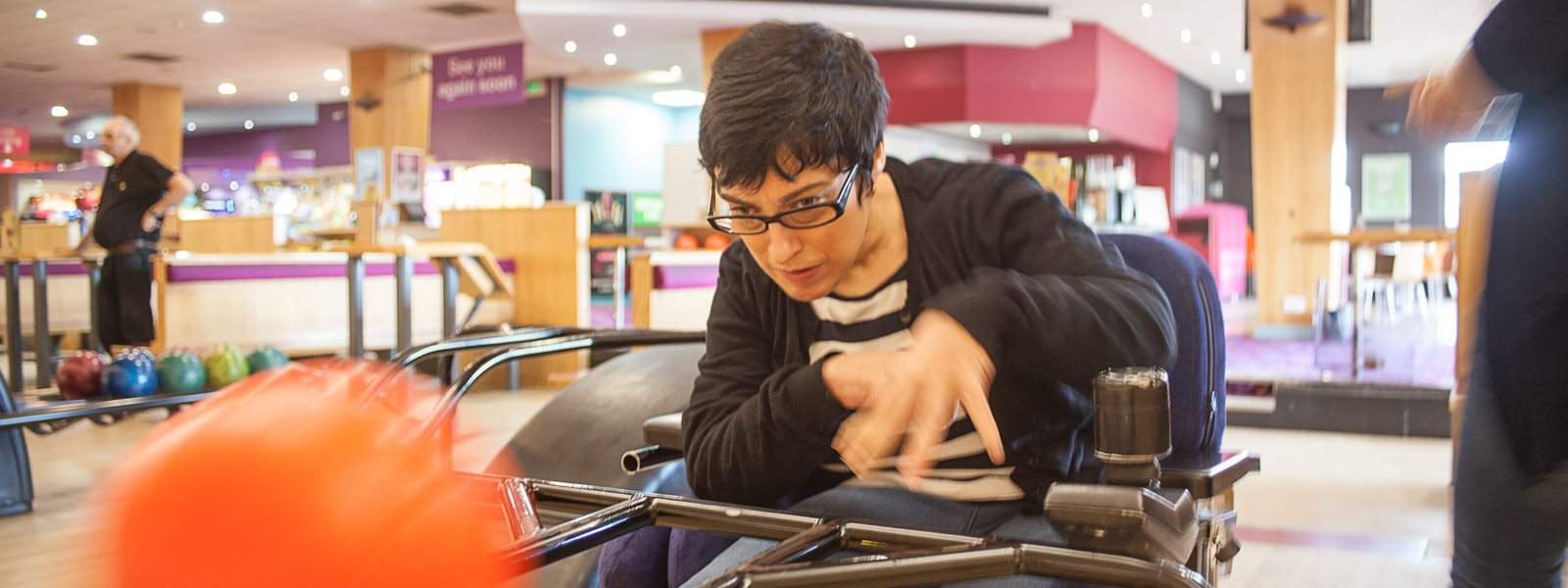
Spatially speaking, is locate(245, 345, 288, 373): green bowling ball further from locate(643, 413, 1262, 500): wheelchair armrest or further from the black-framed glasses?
the black-framed glasses

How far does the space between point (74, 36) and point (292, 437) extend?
46.9 ft

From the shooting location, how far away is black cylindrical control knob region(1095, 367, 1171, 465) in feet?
2.85

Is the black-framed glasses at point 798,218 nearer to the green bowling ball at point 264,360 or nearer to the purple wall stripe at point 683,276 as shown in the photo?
the green bowling ball at point 264,360

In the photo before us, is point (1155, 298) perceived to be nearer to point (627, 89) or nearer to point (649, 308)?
point (649, 308)

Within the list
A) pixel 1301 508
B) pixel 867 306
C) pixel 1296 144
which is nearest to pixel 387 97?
pixel 1296 144

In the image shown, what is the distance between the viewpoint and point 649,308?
727 cm

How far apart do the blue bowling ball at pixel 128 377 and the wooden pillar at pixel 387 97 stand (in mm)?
9602

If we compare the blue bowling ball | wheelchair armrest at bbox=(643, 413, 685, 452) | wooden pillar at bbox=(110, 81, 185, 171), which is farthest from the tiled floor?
wooden pillar at bbox=(110, 81, 185, 171)

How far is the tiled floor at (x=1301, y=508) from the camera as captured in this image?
2822 mm

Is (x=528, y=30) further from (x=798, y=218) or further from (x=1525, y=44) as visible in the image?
(x=1525, y=44)

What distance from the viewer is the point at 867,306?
1.33 metres

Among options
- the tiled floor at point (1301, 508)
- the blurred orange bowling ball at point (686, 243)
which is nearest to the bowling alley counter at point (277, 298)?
the tiled floor at point (1301, 508)

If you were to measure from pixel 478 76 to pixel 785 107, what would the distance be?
1141 centimetres

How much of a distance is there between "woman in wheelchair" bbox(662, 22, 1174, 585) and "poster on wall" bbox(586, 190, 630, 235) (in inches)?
601
